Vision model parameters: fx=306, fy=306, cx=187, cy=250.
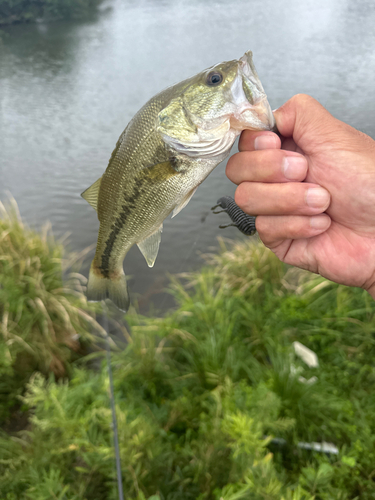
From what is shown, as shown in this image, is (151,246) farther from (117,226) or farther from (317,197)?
(317,197)

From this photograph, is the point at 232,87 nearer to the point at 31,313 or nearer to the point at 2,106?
the point at 31,313

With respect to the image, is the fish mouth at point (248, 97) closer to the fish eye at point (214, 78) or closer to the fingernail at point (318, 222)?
the fish eye at point (214, 78)

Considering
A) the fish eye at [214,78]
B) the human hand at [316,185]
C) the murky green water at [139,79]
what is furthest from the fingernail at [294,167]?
the murky green water at [139,79]

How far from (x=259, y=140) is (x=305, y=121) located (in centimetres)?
22

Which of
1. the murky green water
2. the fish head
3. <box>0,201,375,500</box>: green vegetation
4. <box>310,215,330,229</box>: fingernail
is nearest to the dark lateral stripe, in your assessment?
the fish head

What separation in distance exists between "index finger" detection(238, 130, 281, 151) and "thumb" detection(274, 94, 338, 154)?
12 cm

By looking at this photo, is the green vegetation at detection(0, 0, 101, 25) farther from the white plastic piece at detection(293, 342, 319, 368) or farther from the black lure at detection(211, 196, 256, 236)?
the white plastic piece at detection(293, 342, 319, 368)

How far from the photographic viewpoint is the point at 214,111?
120 cm

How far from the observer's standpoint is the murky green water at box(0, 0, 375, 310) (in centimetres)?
761

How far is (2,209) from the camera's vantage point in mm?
4488

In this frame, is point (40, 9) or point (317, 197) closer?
point (317, 197)

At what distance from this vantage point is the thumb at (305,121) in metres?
1.34

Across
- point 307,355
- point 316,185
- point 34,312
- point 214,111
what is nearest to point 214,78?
point 214,111

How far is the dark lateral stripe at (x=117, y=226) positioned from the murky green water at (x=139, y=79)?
3.71 metres
